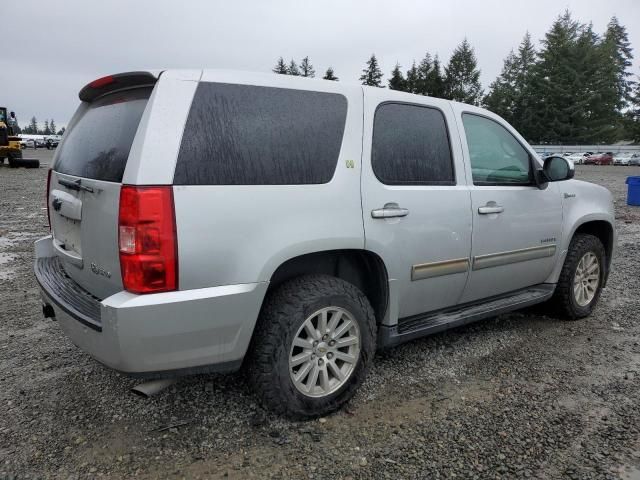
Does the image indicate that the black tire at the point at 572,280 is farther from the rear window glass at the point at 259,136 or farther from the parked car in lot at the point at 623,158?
the parked car in lot at the point at 623,158

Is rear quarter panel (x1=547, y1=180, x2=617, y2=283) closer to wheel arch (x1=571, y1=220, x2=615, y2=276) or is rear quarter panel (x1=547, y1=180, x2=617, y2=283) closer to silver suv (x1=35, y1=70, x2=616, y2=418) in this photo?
wheel arch (x1=571, y1=220, x2=615, y2=276)

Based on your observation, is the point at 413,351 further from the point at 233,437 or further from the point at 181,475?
the point at 181,475

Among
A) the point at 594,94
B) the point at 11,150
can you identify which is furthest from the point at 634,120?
the point at 11,150

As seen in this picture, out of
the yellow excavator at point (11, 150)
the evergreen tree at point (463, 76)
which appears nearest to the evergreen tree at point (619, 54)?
the evergreen tree at point (463, 76)

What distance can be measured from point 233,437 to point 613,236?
4033mm

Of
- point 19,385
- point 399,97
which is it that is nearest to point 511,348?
point 399,97

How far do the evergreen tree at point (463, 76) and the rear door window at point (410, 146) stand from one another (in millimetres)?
83557

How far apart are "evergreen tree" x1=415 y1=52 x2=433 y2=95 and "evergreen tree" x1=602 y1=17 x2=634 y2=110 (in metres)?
23.6

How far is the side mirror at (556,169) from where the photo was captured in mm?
3969

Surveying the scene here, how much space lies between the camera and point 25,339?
12.9 feet

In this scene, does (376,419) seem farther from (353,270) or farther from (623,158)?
(623,158)

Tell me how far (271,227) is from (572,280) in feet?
10.2

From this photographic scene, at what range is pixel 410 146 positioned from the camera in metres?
3.25

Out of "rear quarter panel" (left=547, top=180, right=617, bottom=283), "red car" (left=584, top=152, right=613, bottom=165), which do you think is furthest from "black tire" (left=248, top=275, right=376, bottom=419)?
"red car" (left=584, top=152, right=613, bottom=165)
